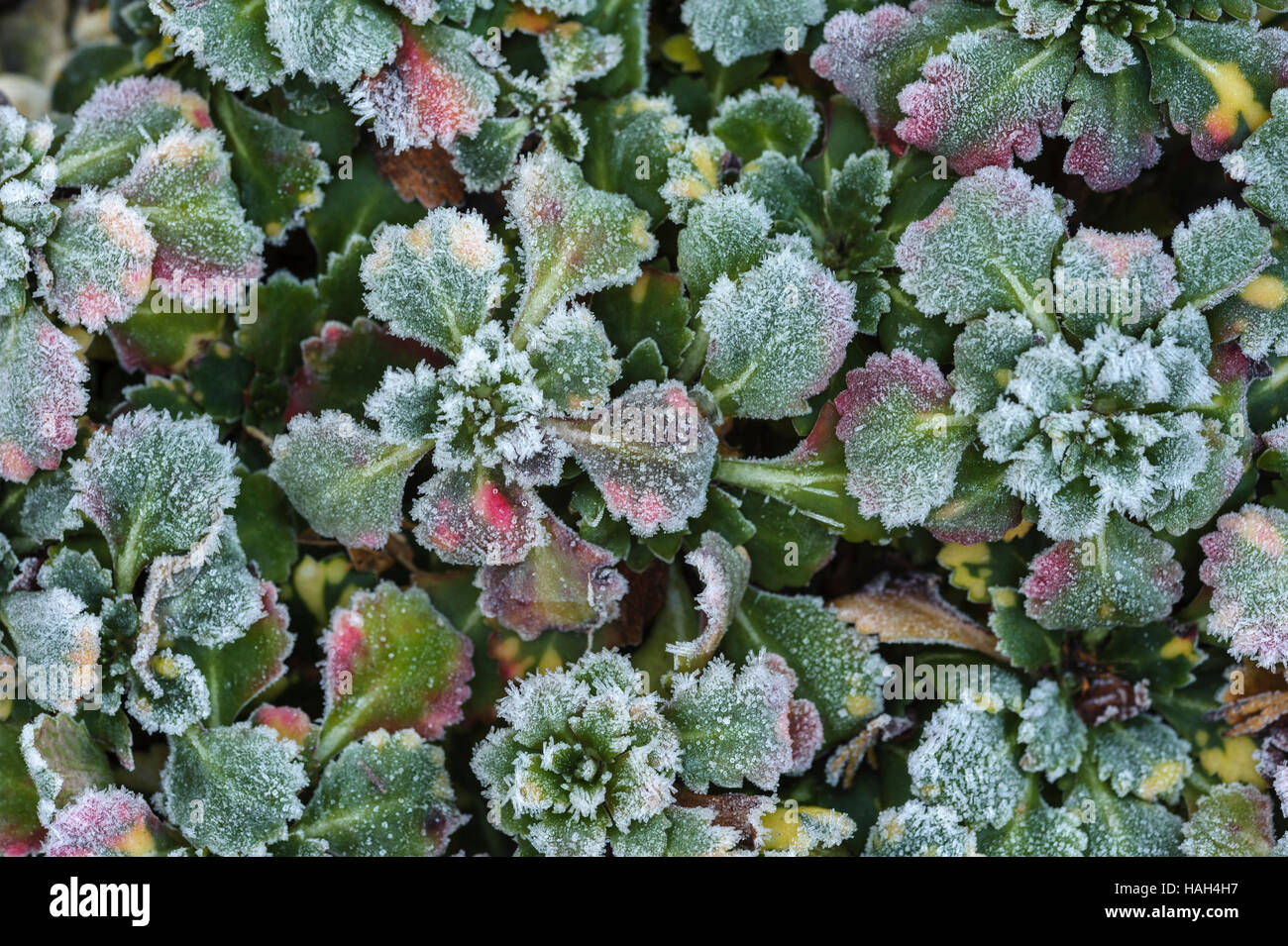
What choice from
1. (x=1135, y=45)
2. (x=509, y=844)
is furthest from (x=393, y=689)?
(x=1135, y=45)

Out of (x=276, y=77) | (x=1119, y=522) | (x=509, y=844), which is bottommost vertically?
(x=509, y=844)

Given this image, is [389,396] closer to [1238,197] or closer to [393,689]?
[393,689]

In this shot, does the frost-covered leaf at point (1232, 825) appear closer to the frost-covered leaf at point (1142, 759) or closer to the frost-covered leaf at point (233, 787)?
the frost-covered leaf at point (1142, 759)

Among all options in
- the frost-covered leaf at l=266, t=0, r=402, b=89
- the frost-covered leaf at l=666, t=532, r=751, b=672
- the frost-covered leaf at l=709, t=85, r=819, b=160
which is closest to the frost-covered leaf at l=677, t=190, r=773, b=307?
the frost-covered leaf at l=709, t=85, r=819, b=160

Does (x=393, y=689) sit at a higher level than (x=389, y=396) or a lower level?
lower

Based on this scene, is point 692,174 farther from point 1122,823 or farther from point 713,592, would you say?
point 1122,823

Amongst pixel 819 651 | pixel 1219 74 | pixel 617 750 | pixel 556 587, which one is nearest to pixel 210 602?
pixel 556 587
